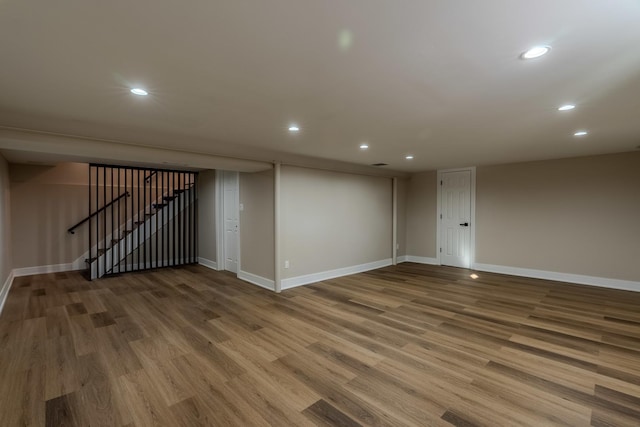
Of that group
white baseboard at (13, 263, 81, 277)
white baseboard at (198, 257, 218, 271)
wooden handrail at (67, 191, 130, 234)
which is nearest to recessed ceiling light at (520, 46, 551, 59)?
white baseboard at (198, 257, 218, 271)

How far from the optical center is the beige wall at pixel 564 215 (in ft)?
15.9

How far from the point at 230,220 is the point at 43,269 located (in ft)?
13.1

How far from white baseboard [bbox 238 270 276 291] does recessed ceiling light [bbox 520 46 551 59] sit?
4308 millimetres

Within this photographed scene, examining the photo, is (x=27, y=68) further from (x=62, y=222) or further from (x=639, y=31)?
(x=62, y=222)

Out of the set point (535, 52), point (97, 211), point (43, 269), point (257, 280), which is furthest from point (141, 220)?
point (535, 52)

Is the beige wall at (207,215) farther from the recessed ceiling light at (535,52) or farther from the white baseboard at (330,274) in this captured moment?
the recessed ceiling light at (535,52)

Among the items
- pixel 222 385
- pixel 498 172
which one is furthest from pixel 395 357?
pixel 498 172

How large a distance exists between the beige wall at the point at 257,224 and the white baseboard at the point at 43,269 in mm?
4080

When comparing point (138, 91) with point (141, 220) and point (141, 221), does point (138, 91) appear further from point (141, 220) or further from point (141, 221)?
point (141, 220)

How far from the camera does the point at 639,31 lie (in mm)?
1522

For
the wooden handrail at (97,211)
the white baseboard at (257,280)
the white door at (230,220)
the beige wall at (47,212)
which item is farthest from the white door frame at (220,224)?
the beige wall at (47,212)

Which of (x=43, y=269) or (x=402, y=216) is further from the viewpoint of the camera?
(x=402, y=216)

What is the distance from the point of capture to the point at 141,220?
718cm

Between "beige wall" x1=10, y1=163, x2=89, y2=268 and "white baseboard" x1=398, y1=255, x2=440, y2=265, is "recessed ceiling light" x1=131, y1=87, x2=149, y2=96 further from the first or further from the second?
"white baseboard" x1=398, y1=255, x2=440, y2=265
